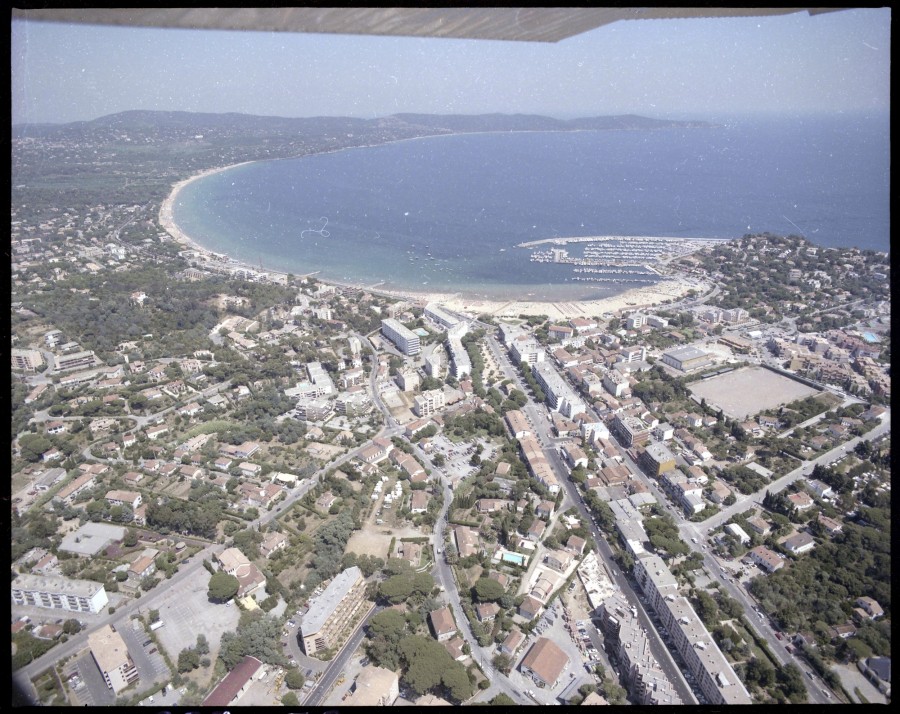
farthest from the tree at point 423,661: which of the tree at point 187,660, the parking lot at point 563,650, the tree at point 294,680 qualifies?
the tree at point 187,660

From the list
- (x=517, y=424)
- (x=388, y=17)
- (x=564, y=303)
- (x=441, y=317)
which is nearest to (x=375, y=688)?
(x=517, y=424)

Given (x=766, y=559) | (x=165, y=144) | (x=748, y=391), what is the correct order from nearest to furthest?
(x=766, y=559) → (x=748, y=391) → (x=165, y=144)

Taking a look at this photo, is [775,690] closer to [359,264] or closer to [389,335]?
[389,335]

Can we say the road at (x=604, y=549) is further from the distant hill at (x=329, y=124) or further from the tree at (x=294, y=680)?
the distant hill at (x=329, y=124)

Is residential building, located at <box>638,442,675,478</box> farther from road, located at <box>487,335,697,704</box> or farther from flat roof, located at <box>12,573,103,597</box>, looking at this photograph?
flat roof, located at <box>12,573,103,597</box>

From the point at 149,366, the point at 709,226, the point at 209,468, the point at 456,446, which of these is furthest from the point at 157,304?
the point at 709,226

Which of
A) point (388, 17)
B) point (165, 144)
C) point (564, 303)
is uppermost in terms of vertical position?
point (165, 144)

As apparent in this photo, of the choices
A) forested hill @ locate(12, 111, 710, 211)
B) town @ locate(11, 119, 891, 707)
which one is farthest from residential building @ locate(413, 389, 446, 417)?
forested hill @ locate(12, 111, 710, 211)

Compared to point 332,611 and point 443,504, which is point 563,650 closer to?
point 332,611
